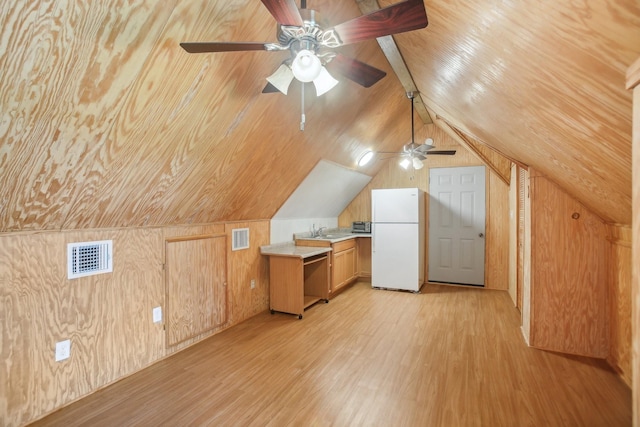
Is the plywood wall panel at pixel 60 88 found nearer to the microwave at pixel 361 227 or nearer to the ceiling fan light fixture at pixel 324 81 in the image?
the ceiling fan light fixture at pixel 324 81

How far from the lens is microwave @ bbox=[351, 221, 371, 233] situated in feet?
19.7

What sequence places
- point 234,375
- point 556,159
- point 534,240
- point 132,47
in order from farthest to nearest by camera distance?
point 534,240, point 234,375, point 556,159, point 132,47

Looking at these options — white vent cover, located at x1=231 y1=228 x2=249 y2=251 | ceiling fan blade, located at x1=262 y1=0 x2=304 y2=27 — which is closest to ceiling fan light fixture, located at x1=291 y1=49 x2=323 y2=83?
ceiling fan blade, located at x1=262 y1=0 x2=304 y2=27

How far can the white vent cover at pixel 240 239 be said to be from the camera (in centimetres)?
387

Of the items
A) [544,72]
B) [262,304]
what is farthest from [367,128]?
[544,72]

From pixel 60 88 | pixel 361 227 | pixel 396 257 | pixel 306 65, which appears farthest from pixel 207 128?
pixel 361 227

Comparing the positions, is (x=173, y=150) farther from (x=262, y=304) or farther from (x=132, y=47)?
(x=262, y=304)

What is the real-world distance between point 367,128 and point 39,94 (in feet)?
12.2

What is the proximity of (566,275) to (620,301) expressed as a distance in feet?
1.39

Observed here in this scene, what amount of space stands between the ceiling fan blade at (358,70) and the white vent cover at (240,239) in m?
2.47

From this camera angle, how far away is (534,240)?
3.18 meters

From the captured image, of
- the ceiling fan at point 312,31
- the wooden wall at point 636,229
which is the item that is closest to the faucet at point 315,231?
the ceiling fan at point 312,31

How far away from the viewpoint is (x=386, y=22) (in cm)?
139

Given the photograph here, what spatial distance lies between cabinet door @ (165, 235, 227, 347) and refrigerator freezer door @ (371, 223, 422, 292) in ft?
9.06
